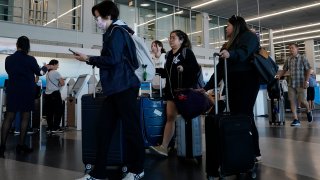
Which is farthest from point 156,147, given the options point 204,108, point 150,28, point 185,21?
point 185,21

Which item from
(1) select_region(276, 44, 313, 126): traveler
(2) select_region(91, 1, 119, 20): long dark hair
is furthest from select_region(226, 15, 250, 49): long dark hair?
(1) select_region(276, 44, 313, 126): traveler

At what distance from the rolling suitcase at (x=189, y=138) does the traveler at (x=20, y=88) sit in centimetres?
181

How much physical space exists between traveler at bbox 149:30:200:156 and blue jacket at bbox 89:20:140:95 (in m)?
0.94

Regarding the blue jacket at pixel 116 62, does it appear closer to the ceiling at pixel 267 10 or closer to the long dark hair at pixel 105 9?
the long dark hair at pixel 105 9

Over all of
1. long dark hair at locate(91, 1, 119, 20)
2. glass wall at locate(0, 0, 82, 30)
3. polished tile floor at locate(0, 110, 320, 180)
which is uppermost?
glass wall at locate(0, 0, 82, 30)

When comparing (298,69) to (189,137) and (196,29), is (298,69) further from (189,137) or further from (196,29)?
(196,29)

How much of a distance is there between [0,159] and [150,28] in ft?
39.0

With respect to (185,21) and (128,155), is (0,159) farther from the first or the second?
(185,21)

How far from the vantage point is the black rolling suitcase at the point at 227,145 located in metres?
2.06

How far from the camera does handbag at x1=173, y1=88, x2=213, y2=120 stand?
9.31ft

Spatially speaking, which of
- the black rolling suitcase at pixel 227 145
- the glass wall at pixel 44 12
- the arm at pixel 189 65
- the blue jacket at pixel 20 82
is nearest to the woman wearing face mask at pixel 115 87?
the black rolling suitcase at pixel 227 145

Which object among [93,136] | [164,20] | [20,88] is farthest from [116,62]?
[164,20]

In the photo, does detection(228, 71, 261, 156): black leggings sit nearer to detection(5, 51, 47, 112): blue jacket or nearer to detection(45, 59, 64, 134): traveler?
detection(5, 51, 47, 112): blue jacket

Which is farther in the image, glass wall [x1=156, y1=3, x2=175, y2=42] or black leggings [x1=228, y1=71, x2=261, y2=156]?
glass wall [x1=156, y1=3, x2=175, y2=42]
